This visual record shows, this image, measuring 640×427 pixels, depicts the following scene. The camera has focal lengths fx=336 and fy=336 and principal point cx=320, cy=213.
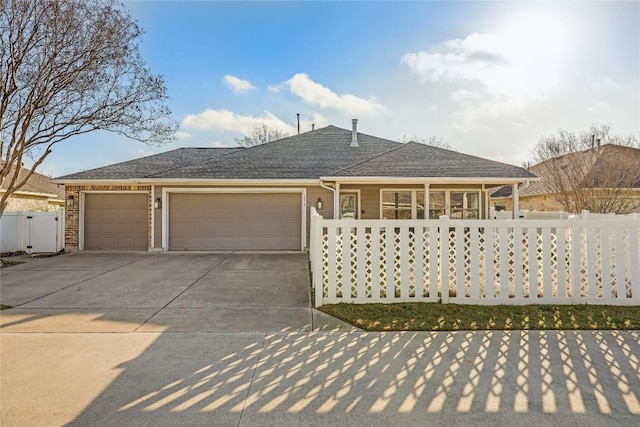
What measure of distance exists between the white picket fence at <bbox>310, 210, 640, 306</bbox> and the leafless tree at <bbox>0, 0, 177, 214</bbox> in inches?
316

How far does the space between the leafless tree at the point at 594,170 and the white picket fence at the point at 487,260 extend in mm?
11263

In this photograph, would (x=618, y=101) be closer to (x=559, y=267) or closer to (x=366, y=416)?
(x=559, y=267)

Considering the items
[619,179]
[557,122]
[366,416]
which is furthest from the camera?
[557,122]

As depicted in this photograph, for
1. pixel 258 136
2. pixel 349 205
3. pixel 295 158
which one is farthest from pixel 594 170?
pixel 258 136

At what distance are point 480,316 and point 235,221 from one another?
29.0 feet

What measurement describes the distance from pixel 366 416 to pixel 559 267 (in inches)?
169

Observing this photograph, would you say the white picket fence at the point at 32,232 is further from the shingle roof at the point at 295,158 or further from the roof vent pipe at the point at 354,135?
the roof vent pipe at the point at 354,135

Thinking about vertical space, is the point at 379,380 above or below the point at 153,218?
below

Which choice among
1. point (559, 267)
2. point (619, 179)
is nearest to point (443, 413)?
point (559, 267)

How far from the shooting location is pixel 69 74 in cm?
849

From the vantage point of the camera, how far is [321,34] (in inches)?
449

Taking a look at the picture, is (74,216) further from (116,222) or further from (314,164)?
(314,164)

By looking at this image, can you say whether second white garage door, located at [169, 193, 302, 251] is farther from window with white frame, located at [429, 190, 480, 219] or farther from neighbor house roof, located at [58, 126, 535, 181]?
window with white frame, located at [429, 190, 480, 219]

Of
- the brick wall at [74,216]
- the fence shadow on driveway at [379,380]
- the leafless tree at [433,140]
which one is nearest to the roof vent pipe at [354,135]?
the brick wall at [74,216]
